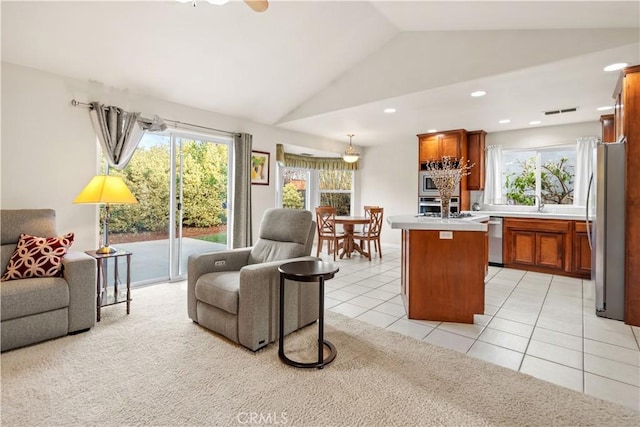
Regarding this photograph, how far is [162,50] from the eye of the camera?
3148mm

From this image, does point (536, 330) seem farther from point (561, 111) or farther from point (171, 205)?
point (171, 205)

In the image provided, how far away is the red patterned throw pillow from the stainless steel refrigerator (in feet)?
16.0

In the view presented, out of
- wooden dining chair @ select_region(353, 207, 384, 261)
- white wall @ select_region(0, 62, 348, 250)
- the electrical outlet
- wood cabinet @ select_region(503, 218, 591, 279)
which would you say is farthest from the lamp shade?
wood cabinet @ select_region(503, 218, 591, 279)

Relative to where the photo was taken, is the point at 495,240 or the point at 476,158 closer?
the point at 495,240

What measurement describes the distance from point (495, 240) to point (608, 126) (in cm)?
211

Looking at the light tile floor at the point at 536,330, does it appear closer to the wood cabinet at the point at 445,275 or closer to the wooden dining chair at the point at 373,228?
the wood cabinet at the point at 445,275

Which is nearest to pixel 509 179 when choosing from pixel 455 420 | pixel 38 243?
pixel 455 420

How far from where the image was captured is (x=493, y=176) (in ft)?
18.5

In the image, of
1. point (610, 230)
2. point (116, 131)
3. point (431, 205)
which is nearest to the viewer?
point (610, 230)

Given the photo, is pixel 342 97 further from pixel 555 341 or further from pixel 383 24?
pixel 555 341

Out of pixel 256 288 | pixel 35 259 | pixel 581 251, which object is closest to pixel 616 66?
pixel 581 251

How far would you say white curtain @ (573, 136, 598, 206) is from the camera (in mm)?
4766

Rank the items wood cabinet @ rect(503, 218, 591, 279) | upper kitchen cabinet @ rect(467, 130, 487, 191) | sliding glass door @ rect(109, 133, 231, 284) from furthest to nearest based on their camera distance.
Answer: upper kitchen cabinet @ rect(467, 130, 487, 191) < wood cabinet @ rect(503, 218, 591, 279) < sliding glass door @ rect(109, 133, 231, 284)

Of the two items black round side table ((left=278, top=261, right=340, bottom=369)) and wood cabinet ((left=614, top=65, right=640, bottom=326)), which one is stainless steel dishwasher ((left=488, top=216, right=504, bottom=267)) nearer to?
wood cabinet ((left=614, top=65, right=640, bottom=326))
